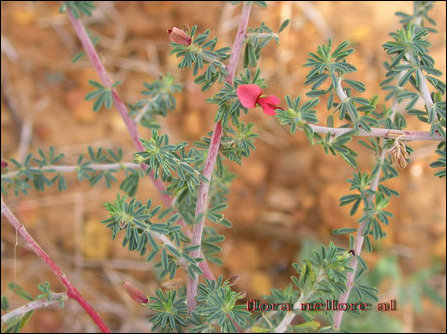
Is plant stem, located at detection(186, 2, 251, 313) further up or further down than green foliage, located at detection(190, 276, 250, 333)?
further up

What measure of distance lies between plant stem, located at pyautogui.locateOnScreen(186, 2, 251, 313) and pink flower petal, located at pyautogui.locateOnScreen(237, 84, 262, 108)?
4.6 inches

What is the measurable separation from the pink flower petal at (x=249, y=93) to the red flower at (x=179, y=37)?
7.5 inches

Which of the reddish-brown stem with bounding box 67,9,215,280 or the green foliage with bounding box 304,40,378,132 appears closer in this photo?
the green foliage with bounding box 304,40,378,132

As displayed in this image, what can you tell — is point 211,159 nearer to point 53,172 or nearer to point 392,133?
point 392,133

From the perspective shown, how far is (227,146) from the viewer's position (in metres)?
1.49

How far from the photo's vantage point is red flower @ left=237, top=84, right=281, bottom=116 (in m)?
1.36

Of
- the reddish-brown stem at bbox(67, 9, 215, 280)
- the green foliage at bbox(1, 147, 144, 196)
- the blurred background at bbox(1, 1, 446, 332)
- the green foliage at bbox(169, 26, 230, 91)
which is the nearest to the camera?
the green foliage at bbox(169, 26, 230, 91)

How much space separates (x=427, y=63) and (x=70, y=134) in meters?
2.32

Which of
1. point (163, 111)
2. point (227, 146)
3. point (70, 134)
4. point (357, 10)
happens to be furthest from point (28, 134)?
point (357, 10)

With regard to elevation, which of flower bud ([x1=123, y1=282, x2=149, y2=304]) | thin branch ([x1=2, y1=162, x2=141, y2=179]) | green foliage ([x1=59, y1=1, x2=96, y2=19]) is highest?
green foliage ([x1=59, y1=1, x2=96, y2=19])

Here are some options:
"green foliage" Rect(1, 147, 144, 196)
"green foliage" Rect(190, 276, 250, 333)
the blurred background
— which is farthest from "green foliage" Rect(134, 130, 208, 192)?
the blurred background

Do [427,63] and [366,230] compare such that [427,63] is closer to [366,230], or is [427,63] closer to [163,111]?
[366,230]

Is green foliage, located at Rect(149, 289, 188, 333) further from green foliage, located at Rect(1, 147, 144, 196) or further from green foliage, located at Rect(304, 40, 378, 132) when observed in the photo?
green foliage, located at Rect(304, 40, 378, 132)

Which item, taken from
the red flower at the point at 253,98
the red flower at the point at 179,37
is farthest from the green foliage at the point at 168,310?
the red flower at the point at 179,37
